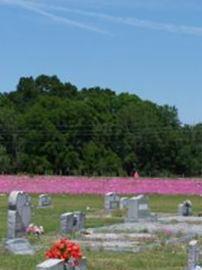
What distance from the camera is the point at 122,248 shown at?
1998 cm

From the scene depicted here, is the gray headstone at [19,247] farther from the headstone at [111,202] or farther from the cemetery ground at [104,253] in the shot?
the headstone at [111,202]

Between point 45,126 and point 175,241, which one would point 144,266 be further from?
point 45,126

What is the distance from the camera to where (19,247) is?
19219 mm

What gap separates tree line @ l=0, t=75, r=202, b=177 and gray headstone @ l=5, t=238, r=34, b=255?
2694 inches

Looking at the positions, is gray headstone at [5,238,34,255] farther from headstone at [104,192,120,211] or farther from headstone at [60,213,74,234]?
headstone at [104,192,120,211]

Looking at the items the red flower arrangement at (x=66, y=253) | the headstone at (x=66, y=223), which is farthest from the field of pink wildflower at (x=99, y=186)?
the red flower arrangement at (x=66, y=253)

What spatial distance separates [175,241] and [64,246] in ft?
31.8

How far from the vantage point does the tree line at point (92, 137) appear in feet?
305

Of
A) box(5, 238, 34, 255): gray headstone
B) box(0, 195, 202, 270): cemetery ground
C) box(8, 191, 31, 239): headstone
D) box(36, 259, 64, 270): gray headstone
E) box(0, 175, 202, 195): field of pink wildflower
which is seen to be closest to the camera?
box(36, 259, 64, 270): gray headstone

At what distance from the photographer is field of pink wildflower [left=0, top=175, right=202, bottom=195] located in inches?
1868

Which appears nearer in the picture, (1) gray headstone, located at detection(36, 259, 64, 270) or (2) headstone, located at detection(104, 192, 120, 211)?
(1) gray headstone, located at detection(36, 259, 64, 270)

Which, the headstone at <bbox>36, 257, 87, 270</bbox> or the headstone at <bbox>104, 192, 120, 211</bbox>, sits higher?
the headstone at <bbox>104, 192, 120, 211</bbox>

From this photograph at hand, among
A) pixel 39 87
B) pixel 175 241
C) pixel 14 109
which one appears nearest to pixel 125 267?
pixel 175 241

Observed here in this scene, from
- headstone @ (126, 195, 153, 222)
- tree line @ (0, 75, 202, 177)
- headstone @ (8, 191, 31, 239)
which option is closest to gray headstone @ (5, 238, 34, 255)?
headstone @ (8, 191, 31, 239)
